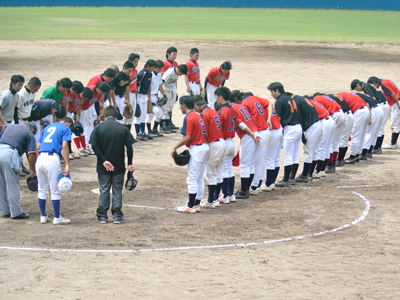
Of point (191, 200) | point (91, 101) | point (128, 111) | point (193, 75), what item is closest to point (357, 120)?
point (193, 75)

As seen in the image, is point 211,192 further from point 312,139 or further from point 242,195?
point 312,139

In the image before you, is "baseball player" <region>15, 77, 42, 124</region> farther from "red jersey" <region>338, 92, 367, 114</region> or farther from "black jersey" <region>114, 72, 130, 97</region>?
"red jersey" <region>338, 92, 367, 114</region>

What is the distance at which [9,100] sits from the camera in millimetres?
9469

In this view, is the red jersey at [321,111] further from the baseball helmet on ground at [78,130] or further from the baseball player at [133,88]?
the baseball helmet on ground at [78,130]

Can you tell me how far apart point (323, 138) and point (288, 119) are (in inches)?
49.0

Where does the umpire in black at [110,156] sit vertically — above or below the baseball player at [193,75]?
below

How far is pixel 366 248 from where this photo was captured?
6.43 metres

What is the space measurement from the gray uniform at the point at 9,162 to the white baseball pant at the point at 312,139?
17.5 feet

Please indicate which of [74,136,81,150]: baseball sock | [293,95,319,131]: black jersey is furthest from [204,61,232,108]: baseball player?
[74,136,81,150]: baseball sock

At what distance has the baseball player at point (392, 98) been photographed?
12.6 meters

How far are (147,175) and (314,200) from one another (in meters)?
3.47

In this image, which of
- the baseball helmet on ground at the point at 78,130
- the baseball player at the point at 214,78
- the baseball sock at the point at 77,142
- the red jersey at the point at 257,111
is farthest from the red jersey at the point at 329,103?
the baseball sock at the point at 77,142

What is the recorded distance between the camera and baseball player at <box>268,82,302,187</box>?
30.5 ft

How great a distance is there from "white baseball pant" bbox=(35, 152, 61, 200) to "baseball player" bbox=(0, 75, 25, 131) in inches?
108
